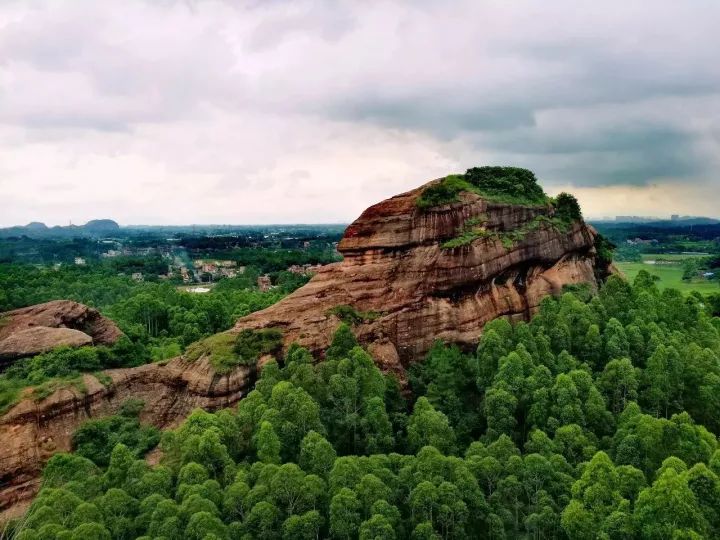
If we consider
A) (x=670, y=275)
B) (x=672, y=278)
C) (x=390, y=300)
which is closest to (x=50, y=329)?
(x=390, y=300)

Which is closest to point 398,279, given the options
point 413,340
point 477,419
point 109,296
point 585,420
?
point 413,340

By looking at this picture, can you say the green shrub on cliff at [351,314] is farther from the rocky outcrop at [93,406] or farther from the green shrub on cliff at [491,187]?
the green shrub on cliff at [491,187]

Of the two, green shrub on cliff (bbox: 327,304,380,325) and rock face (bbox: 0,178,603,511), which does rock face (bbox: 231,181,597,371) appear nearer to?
rock face (bbox: 0,178,603,511)

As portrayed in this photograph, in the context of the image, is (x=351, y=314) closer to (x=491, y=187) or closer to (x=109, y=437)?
(x=491, y=187)

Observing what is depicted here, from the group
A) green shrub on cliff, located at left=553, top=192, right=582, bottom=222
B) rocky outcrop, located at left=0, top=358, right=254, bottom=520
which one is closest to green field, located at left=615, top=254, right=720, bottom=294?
green shrub on cliff, located at left=553, top=192, right=582, bottom=222

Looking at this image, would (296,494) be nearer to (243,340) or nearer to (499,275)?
(243,340)

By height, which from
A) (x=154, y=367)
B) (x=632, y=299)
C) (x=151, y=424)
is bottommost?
(x=151, y=424)

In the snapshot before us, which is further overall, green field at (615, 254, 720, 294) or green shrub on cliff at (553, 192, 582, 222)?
green field at (615, 254, 720, 294)
